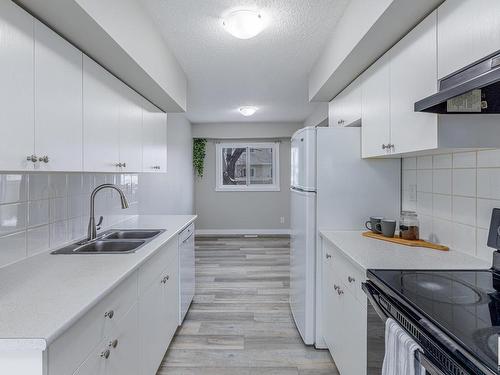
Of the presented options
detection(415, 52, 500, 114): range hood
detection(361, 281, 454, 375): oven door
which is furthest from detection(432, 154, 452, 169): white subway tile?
detection(361, 281, 454, 375): oven door

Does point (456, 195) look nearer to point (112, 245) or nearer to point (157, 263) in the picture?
point (157, 263)

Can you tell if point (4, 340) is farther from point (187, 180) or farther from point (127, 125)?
point (187, 180)

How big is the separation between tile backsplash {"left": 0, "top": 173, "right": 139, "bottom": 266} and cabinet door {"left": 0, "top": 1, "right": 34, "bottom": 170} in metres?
0.47

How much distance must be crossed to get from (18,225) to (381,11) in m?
2.04

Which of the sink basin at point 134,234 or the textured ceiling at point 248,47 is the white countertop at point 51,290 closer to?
the sink basin at point 134,234

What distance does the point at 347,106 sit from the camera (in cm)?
256

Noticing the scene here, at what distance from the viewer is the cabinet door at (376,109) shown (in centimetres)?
181

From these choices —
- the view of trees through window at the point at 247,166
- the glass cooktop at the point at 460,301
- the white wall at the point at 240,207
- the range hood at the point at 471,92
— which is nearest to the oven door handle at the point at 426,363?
the glass cooktop at the point at 460,301

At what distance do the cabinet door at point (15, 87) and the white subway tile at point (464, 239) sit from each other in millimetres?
2074

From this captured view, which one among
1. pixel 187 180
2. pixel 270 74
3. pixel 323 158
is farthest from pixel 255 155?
pixel 323 158

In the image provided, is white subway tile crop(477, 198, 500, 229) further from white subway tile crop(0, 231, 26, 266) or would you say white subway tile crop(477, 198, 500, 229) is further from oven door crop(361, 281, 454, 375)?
white subway tile crop(0, 231, 26, 266)

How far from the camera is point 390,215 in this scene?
2.32 metres

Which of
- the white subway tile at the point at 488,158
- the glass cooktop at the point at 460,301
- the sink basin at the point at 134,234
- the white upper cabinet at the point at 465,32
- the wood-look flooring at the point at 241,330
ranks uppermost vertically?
the white upper cabinet at the point at 465,32

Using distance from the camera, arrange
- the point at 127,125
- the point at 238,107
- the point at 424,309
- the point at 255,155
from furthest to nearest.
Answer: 1. the point at 255,155
2. the point at 238,107
3. the point at 127,125
4. the point at 424,309
